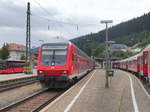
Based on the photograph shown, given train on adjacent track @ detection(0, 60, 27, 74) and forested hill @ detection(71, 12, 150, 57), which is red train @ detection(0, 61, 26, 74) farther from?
forested hill @ detection(71, 12, 150, 57)

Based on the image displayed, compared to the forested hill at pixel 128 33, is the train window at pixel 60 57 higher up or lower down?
lower down

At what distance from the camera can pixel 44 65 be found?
17281 mm

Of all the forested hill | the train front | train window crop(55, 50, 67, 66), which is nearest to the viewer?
the train front

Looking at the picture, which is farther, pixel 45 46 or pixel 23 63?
pixel 23 63

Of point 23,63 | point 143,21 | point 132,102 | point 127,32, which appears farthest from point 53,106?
point 127,32

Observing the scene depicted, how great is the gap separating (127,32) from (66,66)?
15882cm

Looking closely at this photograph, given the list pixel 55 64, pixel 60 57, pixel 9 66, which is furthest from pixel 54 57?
pixel 9 66

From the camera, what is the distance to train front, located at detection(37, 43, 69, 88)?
16.8 meters

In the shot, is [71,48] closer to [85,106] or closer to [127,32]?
[85,106]

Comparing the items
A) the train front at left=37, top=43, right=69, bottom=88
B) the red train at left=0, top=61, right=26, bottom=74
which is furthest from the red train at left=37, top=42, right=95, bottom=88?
the red train at left=0, top=61, right=26, bottom=74

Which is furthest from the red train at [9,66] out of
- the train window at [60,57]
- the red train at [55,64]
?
the train window at [60,57]

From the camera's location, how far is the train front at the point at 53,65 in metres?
16.8

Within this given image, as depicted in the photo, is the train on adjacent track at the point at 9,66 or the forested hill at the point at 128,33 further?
the forested hill at the point at 128,33

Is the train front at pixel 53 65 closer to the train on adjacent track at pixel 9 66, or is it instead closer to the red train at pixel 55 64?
the red train at pixel 55 64
